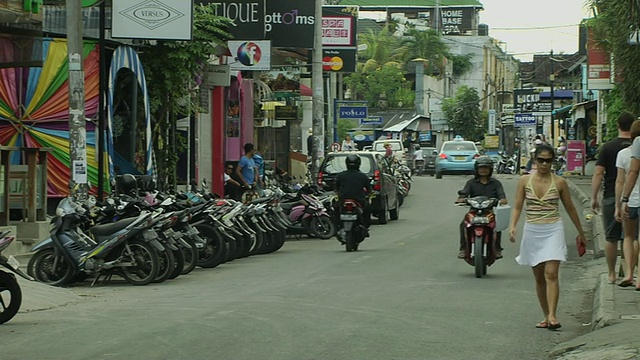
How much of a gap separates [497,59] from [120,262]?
4242 inches

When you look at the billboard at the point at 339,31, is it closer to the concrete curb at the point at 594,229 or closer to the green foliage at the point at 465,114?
the concrete curb at the point at 594,229

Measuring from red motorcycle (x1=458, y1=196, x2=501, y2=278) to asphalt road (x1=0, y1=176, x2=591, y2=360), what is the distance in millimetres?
265

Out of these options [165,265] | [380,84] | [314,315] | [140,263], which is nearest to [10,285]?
[314,315]

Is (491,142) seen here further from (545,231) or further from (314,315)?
(545,231)

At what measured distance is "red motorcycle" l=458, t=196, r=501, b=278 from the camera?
1499cm

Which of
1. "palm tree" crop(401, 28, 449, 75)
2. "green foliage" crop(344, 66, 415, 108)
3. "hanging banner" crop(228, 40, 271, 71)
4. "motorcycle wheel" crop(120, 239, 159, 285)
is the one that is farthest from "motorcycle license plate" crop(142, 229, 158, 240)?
"palm tree" crop(401, 28, 449, 75)

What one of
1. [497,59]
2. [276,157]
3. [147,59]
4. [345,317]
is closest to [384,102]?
[497,59]

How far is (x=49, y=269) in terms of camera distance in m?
14.7

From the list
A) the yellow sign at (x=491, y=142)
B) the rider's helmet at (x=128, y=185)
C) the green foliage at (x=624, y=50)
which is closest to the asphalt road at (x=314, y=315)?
the rider's helmet at (x=128, y=185)

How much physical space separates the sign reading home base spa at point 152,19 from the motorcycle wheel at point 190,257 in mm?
6359

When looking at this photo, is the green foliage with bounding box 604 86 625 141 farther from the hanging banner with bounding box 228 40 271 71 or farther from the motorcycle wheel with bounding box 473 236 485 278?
the motorcycle wheel with bounding box 473 236 485 278

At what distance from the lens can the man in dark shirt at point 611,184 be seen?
43.7 feet

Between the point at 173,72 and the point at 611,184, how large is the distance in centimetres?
1303

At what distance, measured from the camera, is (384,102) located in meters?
89.9
